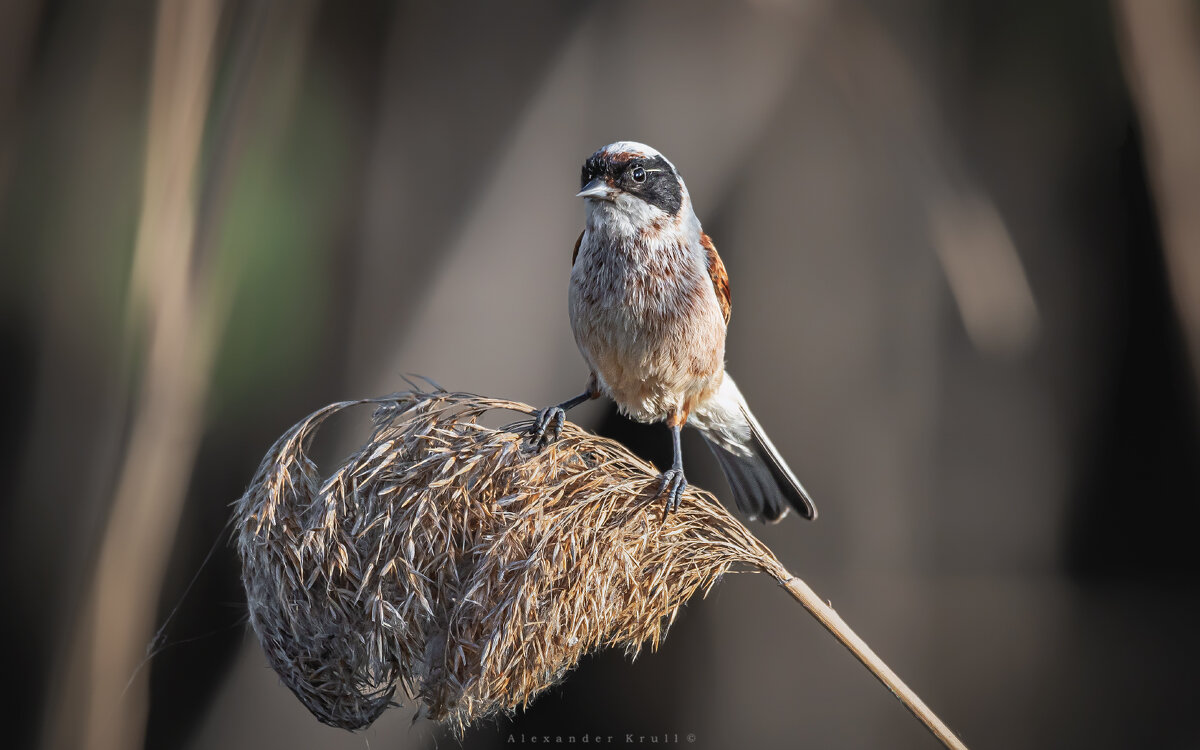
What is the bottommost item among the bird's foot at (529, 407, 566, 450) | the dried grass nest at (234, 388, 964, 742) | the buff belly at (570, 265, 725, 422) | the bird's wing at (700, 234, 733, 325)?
the dried grass nest at (234, 388, 964, 742)

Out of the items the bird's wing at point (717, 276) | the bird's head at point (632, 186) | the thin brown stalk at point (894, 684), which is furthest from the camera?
the bird's wing at point (717, 276)

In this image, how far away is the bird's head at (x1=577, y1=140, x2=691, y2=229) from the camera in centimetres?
118

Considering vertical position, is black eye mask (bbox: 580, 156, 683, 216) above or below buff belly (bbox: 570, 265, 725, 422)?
above

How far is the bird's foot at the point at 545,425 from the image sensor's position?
107 centimetres

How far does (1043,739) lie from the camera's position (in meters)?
1.65

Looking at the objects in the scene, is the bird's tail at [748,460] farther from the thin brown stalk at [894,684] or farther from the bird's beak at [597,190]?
the thin brown stalk at [894,684]

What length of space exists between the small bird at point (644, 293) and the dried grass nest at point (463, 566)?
250 millimetres

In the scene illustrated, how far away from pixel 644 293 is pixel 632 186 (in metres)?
0.17

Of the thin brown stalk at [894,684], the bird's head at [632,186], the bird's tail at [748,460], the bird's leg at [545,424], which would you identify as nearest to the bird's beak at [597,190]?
the bird's head at [632,186]

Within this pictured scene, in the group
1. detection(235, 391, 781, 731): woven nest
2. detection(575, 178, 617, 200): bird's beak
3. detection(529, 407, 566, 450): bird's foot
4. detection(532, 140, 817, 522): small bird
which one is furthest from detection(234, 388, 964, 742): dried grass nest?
detection(575, 178, 617, 200): bird's beak

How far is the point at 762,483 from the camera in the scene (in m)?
1.43

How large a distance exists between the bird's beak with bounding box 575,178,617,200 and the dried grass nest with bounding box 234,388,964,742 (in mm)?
392

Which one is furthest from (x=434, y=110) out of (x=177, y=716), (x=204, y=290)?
(x=177, y=716)

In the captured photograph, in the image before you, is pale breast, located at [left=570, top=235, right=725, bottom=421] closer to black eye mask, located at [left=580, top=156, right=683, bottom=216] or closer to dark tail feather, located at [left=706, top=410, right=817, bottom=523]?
black eye mask, located at [left=580, top=156, right=683, bottom=216]
